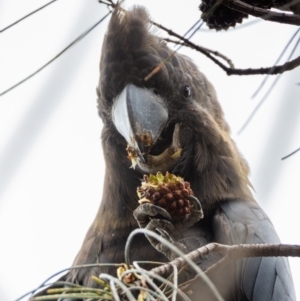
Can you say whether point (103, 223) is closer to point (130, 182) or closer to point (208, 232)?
point (130, 182)

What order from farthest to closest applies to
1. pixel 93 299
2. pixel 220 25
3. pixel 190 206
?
pixel 190 206
pixel 220 25
pixel 93 299

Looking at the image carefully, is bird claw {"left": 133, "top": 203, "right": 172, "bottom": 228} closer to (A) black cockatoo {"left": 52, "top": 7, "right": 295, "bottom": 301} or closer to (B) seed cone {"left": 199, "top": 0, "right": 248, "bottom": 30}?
(A) black cockatoo {"left": 52, "top": 7, "right": 295, "bottom": 301}

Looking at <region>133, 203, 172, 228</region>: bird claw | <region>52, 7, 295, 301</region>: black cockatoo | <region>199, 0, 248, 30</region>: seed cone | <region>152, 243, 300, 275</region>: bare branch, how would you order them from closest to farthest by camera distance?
1. <region>152, 243, 300, 275</region>: bare branch
2. <region>199, 0, 248, 30</region>: seed cone
3. <region>133, 203, 172, 228</region>: bird claw
4. <region>52, 7, 295, 301</region>: black cockatoo

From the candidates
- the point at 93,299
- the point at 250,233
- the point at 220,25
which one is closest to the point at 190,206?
the point at 250,233

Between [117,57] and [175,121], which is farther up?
[117,57]

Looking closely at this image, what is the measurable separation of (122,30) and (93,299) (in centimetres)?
157

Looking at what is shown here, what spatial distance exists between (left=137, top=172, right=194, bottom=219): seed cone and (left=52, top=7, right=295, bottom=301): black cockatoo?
12.5 inches

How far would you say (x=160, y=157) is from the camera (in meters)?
2.38

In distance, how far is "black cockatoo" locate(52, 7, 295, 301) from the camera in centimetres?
231

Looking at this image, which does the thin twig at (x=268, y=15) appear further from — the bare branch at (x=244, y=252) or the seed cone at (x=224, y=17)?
the bare branch at (x=244, y=252)

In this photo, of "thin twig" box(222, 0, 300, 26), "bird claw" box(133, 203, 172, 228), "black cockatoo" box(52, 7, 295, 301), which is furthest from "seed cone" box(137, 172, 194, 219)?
"thin twig" box(222, 0, 300, 26)

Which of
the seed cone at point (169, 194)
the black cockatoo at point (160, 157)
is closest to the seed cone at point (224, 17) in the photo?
the seed cone at point (169, 194)

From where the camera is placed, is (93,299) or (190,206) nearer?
(93,299)

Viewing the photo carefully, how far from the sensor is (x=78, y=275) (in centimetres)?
244
